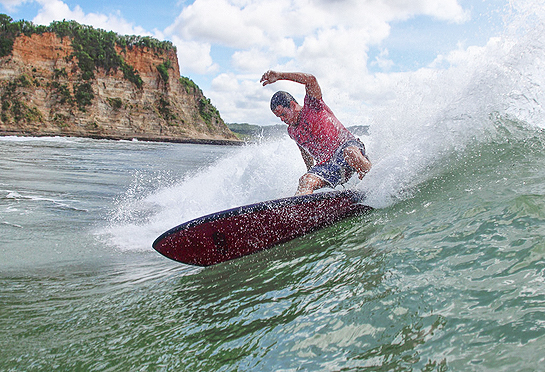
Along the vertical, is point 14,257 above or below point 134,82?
below

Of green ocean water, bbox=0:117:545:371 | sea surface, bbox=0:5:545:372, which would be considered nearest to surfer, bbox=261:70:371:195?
sea surface, bbox=0:5:545:372

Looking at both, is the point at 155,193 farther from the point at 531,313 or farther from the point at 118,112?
the point at 118,112

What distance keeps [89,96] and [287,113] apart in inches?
2117

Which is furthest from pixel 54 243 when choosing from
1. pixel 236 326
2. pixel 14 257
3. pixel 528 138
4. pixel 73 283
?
pixel 528 138

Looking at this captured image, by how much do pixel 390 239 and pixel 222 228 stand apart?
152 centimetres

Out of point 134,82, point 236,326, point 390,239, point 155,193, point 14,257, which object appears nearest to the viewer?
point 236,326

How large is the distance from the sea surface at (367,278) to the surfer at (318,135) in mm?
506

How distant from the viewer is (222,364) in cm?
202

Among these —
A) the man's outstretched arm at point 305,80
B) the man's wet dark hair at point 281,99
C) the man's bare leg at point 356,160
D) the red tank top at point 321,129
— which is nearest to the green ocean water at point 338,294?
the man's bare leg at point 356,160

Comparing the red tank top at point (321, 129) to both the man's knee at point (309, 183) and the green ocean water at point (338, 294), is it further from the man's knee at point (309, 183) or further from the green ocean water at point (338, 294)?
the green ocean water at point (338, 294)

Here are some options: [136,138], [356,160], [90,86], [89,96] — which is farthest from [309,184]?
[90,86]

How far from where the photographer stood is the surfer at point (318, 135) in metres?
4.83

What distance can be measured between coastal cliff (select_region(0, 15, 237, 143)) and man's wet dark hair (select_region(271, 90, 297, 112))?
150ft

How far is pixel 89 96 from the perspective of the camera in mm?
52125
